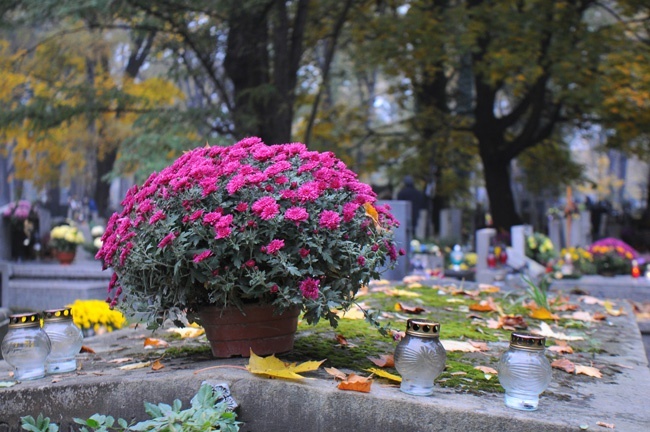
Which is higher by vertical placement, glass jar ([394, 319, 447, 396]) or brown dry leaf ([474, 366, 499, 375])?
glass jar ([394, 319, 447, 396])

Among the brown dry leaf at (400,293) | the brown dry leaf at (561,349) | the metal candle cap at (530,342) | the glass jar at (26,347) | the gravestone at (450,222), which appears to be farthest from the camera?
the gravestone at (450,222)

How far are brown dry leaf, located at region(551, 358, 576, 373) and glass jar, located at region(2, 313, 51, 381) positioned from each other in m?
2.80

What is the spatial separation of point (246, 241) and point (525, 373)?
136 cm

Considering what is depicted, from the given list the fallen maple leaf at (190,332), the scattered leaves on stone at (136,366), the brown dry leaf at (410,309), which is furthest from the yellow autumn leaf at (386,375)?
the brown dry leaf at (410,309)

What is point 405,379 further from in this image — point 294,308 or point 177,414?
point 177,414

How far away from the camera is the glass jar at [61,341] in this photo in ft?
12.2

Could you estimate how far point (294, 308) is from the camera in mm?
3498

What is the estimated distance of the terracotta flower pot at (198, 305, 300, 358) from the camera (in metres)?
3.46

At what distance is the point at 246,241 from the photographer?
10.4 feet

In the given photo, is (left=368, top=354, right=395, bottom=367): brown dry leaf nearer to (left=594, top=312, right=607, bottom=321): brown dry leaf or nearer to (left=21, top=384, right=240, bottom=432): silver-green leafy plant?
(left=21, top=384, right=240, bottom=432): silver-green leafy plant

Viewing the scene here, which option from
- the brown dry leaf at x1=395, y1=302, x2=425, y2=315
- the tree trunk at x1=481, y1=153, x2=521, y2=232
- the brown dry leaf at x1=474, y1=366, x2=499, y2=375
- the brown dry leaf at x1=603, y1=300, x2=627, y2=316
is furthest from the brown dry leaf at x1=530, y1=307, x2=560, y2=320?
the tree trunk at x1=481, y1=153, x2=521, y2=232

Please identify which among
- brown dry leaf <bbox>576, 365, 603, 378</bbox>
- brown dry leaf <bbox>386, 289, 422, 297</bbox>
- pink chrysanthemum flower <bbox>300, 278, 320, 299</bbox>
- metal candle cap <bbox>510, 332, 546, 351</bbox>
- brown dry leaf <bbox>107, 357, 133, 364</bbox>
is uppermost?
pink chrysanthemum flower <bbox>300, 278, 320, 299</bbox>

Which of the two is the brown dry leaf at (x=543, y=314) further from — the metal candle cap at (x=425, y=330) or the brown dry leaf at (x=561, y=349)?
the metal candle cap at (x=425, y=330)

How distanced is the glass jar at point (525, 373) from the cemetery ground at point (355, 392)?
0.06 metres
